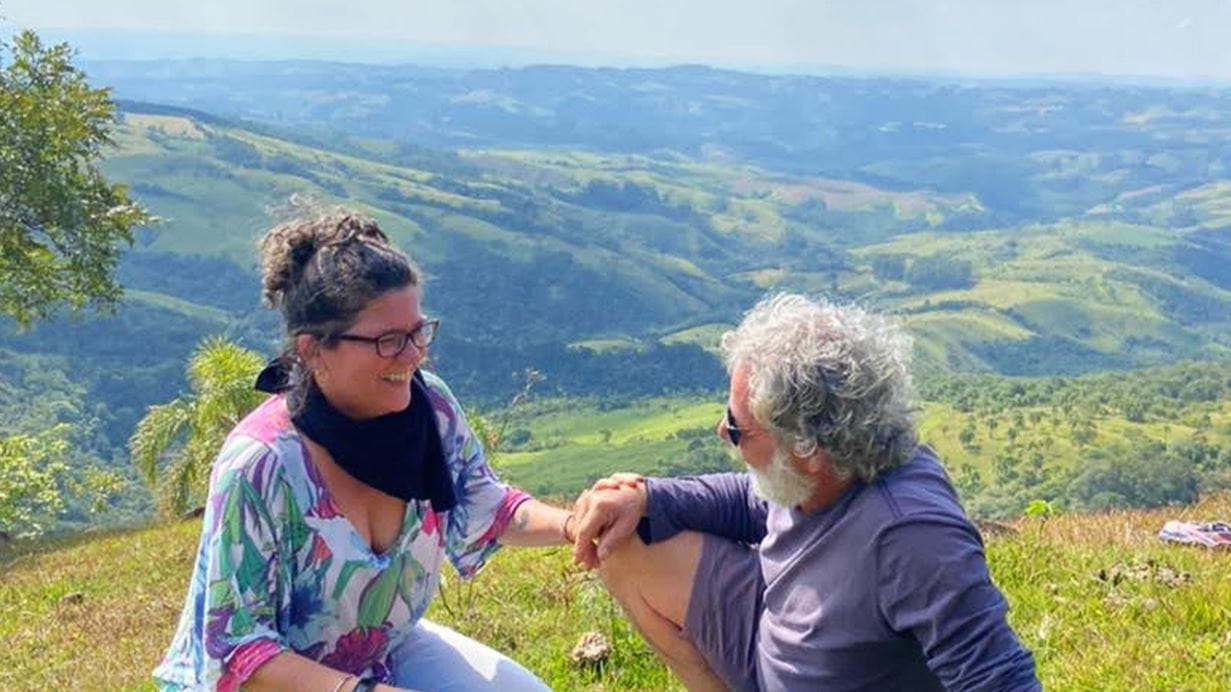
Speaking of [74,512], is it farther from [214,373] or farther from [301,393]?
[301,393]

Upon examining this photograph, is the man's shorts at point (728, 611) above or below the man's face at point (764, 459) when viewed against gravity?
below

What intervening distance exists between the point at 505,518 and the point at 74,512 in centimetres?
6947

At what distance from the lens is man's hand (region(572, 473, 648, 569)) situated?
161 inches

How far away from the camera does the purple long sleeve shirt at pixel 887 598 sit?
3047 mm

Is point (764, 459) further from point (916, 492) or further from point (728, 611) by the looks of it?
point (728, 611)

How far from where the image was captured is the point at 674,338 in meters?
167

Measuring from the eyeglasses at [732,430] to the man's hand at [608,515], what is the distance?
1.71ft

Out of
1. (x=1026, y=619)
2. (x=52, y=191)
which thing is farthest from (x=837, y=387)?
(x=52, y=191)

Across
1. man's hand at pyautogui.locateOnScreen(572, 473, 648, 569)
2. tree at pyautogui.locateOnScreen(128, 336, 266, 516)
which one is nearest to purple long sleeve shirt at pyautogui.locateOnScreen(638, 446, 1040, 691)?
man's hand at pyautogui.locateOnScreen(572, 473, 648, 569)

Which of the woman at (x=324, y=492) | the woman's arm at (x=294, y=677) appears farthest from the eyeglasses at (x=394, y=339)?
the woman's arm at (x=294, y=677)

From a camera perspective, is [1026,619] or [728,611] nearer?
[728,611]

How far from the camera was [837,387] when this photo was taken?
132 inches

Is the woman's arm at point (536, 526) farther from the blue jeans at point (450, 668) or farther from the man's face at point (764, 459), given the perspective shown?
the man's face at point (764, 459)

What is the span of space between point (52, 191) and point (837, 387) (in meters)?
17.1
